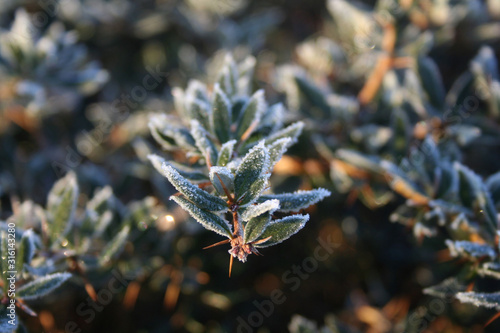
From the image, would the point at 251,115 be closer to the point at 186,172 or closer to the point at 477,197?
the point at 186,172

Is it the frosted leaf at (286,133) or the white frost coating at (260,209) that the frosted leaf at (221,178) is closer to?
the white frost coating at (260,209)

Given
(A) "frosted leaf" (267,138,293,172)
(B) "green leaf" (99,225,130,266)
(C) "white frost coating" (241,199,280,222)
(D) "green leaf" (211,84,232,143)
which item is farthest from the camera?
(B) "green leaf" (99,225,130,266)

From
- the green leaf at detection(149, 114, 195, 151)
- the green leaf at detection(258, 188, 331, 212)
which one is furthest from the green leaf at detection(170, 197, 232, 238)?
the green leaf at detection(149, 114, 195, 151)

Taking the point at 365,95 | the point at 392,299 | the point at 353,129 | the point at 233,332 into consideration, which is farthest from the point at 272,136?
the point at 392,299

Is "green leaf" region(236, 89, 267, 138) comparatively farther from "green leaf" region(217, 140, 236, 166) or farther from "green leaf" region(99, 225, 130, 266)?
"green leaf" region(99, 225, 130, 266)

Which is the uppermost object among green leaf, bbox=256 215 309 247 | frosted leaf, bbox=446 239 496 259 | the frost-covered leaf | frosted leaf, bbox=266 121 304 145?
frosted leaf, bbox=266 121 304 145

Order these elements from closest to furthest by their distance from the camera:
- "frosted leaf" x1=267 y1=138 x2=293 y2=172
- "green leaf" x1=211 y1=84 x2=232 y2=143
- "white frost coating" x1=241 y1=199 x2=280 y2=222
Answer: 1. "white frost coating" x1=241 y1=199 x2=280 y2=222
2. "frosted leaf" x1=267 y1=138 x2=293 y2=172
3. "green leaf" x1=211 y1=84 x2=232 y2=143

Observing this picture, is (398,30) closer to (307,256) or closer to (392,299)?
(307,256)
